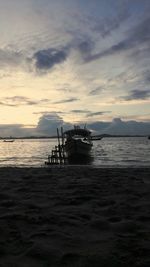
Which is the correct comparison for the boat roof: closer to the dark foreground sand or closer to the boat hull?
the boat hull

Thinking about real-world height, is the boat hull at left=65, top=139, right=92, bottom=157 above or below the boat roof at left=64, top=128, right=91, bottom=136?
below

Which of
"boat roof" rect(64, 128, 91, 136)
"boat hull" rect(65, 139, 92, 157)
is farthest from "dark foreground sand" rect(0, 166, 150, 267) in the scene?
"boat roof" rect(64, 128, 91, 136)

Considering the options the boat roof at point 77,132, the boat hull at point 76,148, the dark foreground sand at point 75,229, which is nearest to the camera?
the dark foreground sand at point 75,229

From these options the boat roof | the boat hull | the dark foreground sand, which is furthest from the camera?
the boat roof

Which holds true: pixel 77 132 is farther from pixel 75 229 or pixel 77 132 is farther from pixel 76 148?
pixel 75 229

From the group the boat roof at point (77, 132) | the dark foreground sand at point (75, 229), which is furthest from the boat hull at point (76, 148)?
the dark foreground sand at point (75, 229)

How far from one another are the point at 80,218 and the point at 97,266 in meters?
2.18

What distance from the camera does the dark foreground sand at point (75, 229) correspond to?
4125 millimetres

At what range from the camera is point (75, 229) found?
5.38m

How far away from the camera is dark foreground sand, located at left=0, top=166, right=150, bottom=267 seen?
162 inches

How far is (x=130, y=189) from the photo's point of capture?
944cm

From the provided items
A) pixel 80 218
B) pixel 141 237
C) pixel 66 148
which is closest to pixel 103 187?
pixel 80 218

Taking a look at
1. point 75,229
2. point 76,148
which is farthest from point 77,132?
point 75,229

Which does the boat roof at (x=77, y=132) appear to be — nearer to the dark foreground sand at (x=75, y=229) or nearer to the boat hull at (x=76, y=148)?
the boat hull at (x=76, y=148)
